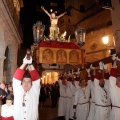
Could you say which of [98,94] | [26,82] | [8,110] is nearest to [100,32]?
[98,94]

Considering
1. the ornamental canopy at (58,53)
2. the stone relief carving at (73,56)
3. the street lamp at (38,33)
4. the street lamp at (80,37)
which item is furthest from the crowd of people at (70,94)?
the street lamp at (38,33)

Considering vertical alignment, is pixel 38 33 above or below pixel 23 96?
above

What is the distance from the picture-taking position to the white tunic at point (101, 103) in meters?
6.10

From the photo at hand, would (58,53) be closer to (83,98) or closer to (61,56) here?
(61,56)

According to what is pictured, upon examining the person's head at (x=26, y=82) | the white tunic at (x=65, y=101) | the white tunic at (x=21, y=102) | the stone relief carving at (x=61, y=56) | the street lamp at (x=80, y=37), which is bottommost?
the white tunic at (x=65, y=101)

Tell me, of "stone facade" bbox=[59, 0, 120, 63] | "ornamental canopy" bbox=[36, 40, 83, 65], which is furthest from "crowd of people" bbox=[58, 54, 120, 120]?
"stone facade" bbox=[59, 0, 120, 63]

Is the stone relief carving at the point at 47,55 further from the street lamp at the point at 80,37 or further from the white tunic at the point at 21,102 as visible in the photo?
the white tunic at the point at 21,102

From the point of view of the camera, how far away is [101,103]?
616 centimetres

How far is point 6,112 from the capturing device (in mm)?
4562

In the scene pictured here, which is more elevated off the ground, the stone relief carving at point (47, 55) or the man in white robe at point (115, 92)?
the stone relief carving at point (47, 55)

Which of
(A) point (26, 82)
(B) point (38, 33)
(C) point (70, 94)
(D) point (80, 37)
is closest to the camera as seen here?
A: (A) point (26, 82)

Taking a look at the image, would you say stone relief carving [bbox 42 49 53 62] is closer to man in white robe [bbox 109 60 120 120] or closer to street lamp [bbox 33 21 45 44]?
street lamp [bbox 33 21 45 44]

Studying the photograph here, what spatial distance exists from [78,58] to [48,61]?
1.19 meters

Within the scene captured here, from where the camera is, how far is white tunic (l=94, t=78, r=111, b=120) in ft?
20.0
